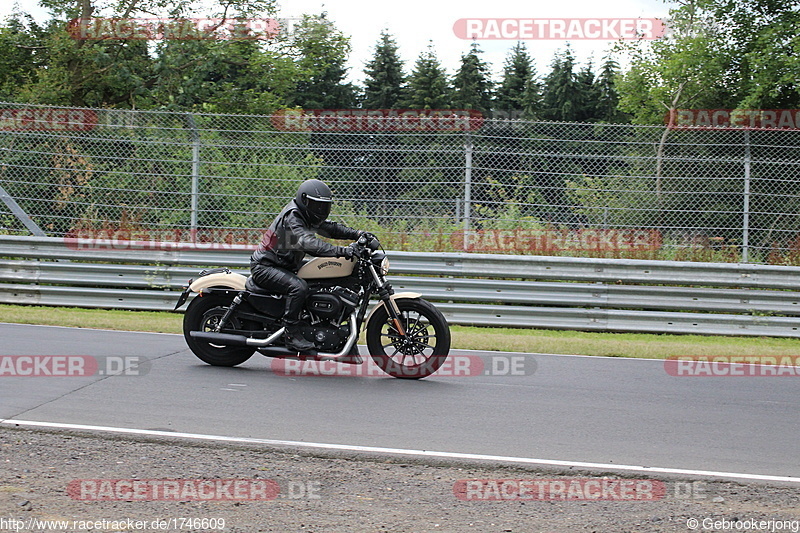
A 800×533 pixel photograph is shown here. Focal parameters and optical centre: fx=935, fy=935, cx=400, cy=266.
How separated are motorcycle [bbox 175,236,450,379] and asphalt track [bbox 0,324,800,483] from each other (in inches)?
9.2

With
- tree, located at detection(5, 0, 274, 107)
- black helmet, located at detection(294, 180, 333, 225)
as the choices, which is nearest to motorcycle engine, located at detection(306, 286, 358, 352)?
black helmet, located at detection(294, 180, 333, 225)

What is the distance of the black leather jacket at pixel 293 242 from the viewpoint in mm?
8242

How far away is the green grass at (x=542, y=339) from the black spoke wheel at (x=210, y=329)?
2.70 meters

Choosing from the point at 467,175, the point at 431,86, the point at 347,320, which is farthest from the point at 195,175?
the point at 431,86

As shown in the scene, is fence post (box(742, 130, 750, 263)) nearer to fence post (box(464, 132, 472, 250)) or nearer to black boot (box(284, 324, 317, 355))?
fence post (box(464, 132, 472, 250))

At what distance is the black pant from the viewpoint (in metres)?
8.26

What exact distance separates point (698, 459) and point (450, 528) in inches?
84.6

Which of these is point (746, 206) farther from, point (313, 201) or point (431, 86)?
point (431, 86)

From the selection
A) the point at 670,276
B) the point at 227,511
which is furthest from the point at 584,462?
the point at 670,276

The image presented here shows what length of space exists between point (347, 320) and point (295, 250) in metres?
0.78

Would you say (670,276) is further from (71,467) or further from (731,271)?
(71,467)

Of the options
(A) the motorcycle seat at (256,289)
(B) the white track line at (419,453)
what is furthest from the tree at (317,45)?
(B) the white track line at (419,453)

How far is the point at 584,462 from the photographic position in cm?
570

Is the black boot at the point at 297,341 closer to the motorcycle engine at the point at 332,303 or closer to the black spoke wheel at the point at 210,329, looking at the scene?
the motorcycle engine at the point at 332,303
